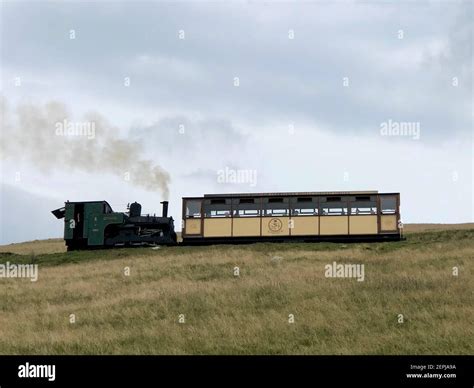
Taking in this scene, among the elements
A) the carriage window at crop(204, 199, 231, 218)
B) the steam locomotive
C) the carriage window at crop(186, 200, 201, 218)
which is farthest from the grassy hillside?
the steam locomotive

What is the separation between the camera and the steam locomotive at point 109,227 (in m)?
33.8

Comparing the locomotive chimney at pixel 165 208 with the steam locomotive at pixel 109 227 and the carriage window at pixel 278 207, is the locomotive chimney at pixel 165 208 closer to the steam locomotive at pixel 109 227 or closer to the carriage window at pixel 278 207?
the steam locomotive at pixel 109 227

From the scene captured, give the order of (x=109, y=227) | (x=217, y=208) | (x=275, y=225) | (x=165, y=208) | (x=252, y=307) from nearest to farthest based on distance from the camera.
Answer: (x=252, y=307), (x=275, y=225), (x=217, y=208), (x=109, y=227), (x=165, y=208)

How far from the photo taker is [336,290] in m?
15.7

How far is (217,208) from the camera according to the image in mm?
33000

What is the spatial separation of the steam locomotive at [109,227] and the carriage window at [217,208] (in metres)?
2.84

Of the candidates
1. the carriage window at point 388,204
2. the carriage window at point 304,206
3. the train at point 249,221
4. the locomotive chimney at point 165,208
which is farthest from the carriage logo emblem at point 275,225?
the locomotive chimney at point 165,208

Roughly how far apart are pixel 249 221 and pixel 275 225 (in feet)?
4.73

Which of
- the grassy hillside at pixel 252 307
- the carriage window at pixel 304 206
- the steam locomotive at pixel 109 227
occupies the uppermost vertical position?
the carriage window at pixel 304 206

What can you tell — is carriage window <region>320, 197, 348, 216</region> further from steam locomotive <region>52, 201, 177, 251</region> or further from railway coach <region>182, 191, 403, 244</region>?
steam locomotive <region>52, 201, 177, 251</region>

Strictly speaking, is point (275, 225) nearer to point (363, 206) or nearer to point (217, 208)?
point (217, 208)

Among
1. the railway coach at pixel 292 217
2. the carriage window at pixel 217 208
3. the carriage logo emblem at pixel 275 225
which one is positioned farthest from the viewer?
the carriage window at pixel 217 208

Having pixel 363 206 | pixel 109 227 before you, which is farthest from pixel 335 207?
pixel 109 227
